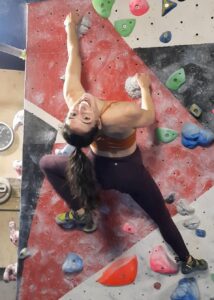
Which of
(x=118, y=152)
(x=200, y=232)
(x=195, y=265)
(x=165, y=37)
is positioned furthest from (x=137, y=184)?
(x=165, y=37)

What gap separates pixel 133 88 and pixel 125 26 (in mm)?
357

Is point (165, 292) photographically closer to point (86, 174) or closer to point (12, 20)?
point (86, 174)

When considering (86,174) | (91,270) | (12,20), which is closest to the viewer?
(86,174)

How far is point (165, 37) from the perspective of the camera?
212cm

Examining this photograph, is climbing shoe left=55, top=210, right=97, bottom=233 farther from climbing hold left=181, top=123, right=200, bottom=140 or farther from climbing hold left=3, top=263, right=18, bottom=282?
climbing hold left=181, top=123, right=200, bottom=140

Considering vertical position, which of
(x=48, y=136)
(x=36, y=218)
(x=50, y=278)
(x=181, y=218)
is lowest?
(x=50, y=278)

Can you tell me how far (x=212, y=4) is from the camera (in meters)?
2.05

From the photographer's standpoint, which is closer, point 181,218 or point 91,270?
point 181,218

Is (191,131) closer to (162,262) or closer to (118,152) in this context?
(118,152)

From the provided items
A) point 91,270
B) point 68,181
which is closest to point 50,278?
point 91,270

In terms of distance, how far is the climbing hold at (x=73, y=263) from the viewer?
2.38 m

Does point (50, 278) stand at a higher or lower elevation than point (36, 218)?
lower

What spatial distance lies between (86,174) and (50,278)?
2.71ft

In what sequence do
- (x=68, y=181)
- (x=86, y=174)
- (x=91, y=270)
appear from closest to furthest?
(x=86, y=174) → (x=68, y=181) → (x=91, y=270)
